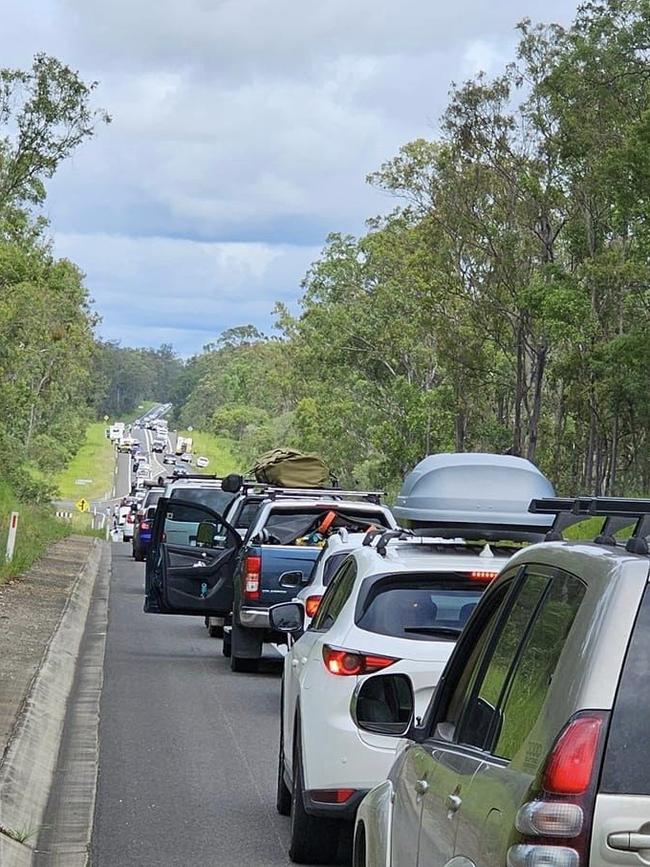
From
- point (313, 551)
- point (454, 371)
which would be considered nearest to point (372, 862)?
point (313, 551)

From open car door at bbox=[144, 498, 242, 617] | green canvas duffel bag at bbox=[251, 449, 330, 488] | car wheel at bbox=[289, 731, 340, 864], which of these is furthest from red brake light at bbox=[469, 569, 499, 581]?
green canvas duffel bag at bbox=[251, 449, 330, 488]

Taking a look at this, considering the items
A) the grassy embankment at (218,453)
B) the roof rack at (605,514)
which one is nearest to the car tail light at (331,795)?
the roof rack at (605,514)

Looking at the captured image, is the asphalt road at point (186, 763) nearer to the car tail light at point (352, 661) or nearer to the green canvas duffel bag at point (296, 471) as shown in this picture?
the car tail light at point (352, 661)

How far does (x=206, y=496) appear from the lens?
89.1ft

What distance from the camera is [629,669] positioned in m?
3.27

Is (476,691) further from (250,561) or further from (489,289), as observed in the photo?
(489,289)

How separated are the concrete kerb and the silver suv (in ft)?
13.9

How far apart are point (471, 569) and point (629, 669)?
4.74m

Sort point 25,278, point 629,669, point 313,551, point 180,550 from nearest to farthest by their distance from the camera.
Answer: point 629,669 < point 313,551 < point 180,550 < point 25,278

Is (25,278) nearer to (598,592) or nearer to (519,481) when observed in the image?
(519,481)

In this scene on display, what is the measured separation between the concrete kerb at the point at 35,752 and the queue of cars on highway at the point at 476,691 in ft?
4.96

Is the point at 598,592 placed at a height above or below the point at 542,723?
above

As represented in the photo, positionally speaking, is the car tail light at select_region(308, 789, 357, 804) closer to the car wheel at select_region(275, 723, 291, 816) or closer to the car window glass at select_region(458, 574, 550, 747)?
the car wheel at select_region(275, 723, 291, 816)

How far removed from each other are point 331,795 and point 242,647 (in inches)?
365
